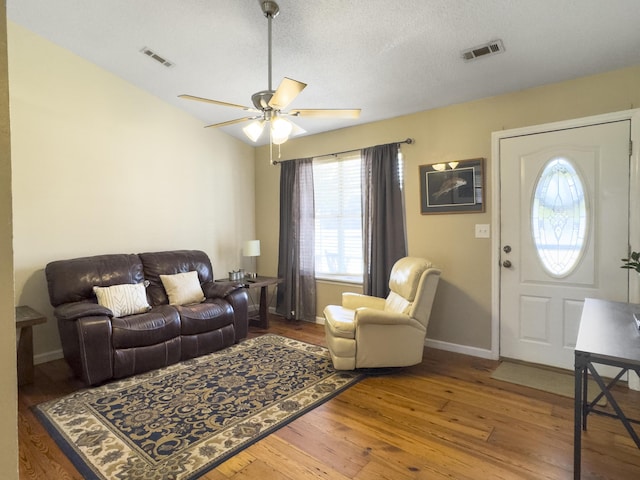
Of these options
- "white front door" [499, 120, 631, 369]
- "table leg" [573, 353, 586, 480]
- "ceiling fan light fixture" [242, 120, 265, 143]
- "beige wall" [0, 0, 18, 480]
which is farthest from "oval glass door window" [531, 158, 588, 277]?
"beige wall" [0, 0, 18, 480]

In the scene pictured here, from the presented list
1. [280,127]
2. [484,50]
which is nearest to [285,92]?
[280,127]

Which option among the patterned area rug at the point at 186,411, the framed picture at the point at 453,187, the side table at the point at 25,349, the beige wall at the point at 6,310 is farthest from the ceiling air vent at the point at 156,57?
the beige wall at the point at 6,310

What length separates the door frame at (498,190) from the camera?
2.62 metres

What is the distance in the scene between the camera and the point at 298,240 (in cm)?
463

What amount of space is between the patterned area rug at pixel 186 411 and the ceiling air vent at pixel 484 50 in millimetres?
2724

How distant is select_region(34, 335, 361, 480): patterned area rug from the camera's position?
1.87 m

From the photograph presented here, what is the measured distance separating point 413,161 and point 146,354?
10.4ft

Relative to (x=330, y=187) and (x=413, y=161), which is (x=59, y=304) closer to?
(x=330, y=187)

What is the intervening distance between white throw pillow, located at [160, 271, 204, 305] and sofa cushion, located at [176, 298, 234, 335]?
0.58 ft

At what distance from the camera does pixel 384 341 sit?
2.88 metres

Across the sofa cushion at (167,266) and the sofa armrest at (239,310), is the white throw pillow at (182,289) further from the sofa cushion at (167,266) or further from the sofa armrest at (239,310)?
the sofa armrest at (239,310)

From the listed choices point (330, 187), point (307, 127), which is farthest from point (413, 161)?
point (307, 127)

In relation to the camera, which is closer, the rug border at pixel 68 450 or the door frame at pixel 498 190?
the rug border at pixel 68 450

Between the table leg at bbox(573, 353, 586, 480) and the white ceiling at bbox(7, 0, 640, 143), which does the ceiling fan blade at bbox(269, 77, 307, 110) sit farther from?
the table leg at bbox(573, 353, 586, 480)
